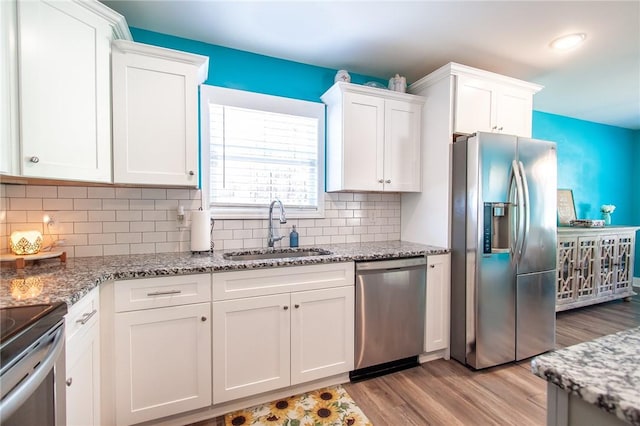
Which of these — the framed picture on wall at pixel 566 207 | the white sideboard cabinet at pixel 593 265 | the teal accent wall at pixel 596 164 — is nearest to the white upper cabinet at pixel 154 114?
the white sideboard cabinet at pixel 593 265

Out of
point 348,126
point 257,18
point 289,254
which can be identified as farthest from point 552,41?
point 289,254

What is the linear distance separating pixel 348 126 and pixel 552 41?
64.7 inches

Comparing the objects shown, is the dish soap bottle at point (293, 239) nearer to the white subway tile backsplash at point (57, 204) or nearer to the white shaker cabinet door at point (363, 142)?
the white shaker cabinet door at point (363, 142)

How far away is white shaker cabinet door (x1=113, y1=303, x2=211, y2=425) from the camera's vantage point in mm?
1612

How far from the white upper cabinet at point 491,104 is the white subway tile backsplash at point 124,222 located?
1296 mm

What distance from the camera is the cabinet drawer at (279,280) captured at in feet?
5.91

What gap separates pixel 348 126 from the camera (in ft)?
8.23

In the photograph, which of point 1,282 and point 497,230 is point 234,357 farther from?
point 497,230

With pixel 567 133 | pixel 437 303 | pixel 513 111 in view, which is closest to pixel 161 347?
pixel 437 303

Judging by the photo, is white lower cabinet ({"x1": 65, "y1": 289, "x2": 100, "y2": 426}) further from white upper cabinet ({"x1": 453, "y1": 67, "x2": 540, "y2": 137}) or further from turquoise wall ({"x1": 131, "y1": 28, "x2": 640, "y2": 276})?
white upper cabinet ({"x1": 453, "y1": 67, "x2": 540, "y2": 137})

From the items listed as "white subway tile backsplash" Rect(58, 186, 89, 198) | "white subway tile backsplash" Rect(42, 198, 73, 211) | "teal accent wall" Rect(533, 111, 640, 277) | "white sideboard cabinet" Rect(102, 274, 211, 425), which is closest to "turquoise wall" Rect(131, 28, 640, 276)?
"teal accent wall" Rect(533, 111, 640, 277)

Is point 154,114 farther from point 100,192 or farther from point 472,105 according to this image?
point 472,105

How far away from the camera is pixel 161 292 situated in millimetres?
1665

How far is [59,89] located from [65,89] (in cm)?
3
